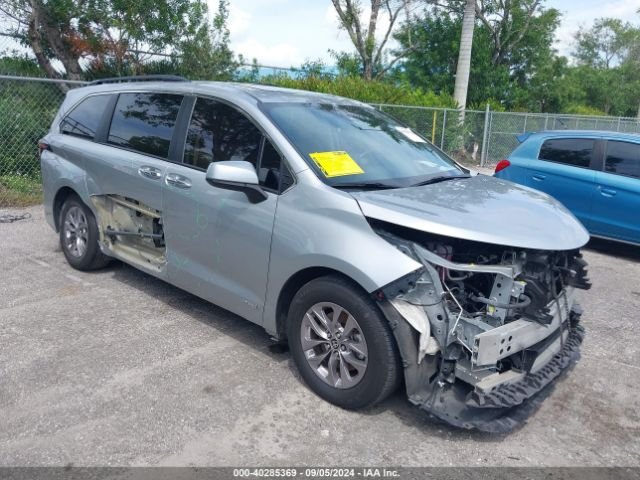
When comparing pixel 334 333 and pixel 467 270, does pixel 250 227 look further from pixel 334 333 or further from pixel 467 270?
pixel 467 270

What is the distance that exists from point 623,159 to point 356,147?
191 inches

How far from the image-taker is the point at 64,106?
5832 millimetres

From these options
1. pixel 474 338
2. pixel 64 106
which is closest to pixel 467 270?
pixel 474 338

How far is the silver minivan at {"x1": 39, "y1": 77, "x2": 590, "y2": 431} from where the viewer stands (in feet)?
10.2

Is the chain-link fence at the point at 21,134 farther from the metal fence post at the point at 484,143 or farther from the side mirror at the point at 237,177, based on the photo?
the metal fence post at the point at 484,143

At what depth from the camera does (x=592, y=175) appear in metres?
7.36

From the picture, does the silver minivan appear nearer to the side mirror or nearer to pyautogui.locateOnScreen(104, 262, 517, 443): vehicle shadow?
the side mirror

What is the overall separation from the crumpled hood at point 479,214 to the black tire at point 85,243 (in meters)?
3.04

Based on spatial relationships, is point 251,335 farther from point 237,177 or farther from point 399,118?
point 399,118

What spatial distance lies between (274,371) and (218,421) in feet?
2.21

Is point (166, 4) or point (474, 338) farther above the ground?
point (166, 4)

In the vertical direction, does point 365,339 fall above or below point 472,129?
below

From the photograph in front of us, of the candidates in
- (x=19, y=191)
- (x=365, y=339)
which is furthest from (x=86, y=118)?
(x=19, y=191)

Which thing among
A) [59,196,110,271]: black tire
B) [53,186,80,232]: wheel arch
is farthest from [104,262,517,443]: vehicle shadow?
[53,186,80,232]: wheel arch
